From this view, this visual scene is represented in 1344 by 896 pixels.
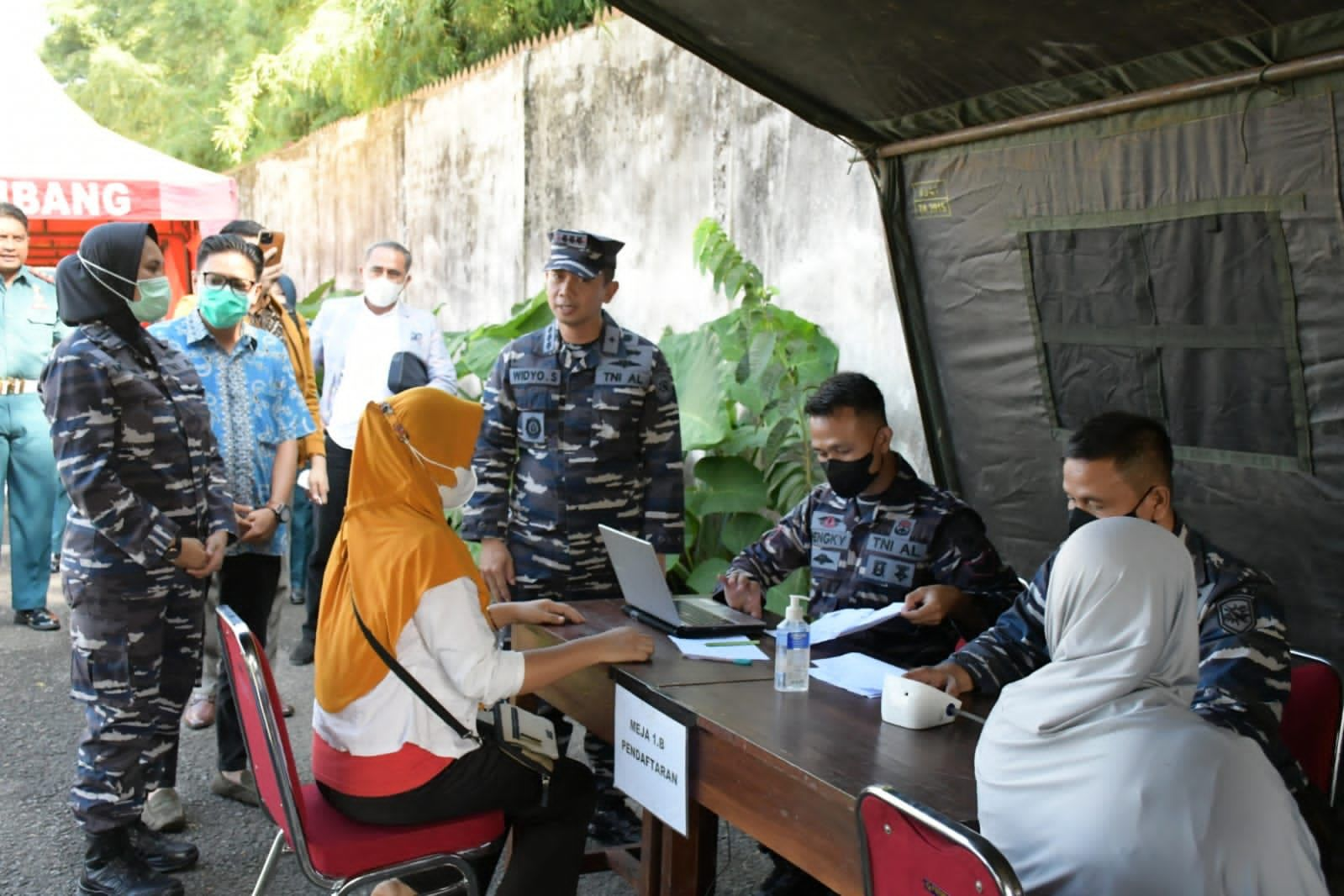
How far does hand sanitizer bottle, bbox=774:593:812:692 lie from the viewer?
10.1ft

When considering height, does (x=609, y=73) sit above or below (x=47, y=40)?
below

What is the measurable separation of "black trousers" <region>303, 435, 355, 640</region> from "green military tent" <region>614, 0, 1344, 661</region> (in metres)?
2.89

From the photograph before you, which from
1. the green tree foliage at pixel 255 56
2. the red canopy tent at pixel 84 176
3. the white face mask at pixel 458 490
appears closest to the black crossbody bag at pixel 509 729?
the white face mask at pixel 458 490

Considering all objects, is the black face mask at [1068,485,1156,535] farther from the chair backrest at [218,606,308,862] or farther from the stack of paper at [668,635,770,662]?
the chair backrest at [218,606,308,862]

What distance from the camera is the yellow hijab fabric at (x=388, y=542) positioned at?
2852mm

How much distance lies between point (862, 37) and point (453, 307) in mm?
7244

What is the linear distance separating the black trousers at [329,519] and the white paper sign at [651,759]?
3049mm

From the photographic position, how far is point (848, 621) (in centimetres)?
351

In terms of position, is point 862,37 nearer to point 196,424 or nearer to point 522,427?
point 522,427

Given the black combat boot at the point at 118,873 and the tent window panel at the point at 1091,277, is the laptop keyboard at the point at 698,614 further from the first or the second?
the black combat boot at the point at 118,873

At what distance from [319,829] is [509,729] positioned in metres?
0.51

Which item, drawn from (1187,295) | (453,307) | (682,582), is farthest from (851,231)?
(453,307)

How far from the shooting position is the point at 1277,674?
269cm

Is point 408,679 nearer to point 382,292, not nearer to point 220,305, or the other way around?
point 220,305
